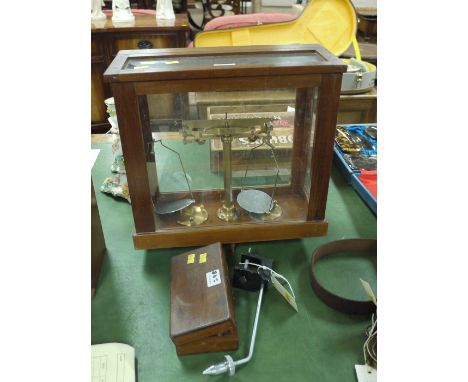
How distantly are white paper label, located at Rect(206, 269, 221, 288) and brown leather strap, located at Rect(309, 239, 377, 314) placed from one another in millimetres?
222

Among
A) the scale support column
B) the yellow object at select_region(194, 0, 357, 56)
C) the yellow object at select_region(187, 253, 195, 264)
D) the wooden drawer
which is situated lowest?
the yellow object at select_region(187, 253, 195, 264)

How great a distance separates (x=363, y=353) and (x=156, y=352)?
38cm

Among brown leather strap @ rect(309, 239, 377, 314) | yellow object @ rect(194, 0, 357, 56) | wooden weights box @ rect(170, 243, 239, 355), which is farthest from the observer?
yellow object @ rect(194, 0, 357, 56)

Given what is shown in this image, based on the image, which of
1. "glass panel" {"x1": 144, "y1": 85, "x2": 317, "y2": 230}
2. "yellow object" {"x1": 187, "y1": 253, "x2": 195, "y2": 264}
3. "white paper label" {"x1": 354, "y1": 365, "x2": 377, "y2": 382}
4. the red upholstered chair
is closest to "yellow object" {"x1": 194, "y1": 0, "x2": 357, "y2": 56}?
the red upholstered chair

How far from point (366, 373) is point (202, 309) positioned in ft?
0.99

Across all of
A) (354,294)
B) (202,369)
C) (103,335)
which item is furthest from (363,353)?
(103,335)

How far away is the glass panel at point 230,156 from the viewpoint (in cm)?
77

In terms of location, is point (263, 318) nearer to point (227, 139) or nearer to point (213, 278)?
point (213, 278)

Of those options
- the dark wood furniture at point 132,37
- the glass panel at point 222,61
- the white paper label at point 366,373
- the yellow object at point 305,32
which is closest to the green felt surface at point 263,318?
the white paper label at point 366,373

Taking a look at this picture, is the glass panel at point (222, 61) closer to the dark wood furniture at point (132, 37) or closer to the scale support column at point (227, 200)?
the scale support column at point (227, 200)

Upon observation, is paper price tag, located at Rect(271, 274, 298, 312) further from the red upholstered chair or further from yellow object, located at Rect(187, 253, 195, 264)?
the red upholstered chair

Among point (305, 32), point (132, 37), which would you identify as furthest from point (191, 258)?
point (132, 37)

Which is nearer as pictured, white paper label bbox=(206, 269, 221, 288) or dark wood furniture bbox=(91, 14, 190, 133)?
white paper label bbox=(206, 269, 221, 288)

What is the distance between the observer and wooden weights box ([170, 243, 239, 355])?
607 millimetres
